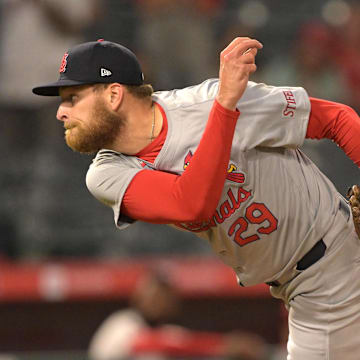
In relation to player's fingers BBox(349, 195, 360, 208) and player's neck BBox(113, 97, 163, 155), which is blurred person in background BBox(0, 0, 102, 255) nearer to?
player's neck BBox(113, 97, 163, 155)

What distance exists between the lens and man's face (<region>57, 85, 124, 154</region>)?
2498mm

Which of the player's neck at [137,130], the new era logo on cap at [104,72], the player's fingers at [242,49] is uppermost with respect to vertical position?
the player's fingers at [242,49]

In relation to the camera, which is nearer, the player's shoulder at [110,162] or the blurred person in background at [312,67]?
the player's shoulder at [110,162]

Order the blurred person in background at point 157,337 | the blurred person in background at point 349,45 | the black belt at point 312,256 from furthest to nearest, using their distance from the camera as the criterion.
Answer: the blurred person in background at point 349,45 < the blurred person in background at point 157,337 < the black belt at point 312,256

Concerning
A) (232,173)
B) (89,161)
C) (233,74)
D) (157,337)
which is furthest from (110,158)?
(89,161)

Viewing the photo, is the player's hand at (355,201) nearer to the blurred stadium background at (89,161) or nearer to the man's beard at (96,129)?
the man's beard at (96,129)

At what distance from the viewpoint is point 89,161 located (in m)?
6.13

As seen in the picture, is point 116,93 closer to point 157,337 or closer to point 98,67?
point 98,67

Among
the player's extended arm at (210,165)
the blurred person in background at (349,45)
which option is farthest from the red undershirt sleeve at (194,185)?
the blurred person in background at (349,45)

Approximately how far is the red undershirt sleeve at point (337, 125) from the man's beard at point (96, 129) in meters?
0.64

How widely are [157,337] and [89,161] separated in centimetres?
188

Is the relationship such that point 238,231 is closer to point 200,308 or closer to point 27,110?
point 200,308

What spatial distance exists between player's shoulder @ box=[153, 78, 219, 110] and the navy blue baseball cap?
121mm

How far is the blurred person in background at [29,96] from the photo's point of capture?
5.99 meters
